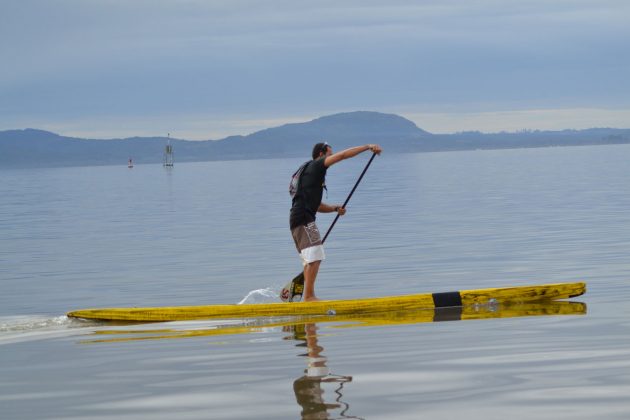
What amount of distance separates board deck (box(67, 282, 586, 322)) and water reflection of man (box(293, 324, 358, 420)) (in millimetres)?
1690

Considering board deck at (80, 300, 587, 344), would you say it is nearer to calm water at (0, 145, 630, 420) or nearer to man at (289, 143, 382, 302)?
calm water at (0, 145, 630, 420)

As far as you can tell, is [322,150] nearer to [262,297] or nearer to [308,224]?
[308,224]

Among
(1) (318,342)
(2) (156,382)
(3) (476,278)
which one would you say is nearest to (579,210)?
(3) (476,278)

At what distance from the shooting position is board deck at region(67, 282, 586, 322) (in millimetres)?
14570

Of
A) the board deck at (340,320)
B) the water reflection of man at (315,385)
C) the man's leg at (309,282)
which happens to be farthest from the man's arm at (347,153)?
the water reflection of man at (315,385)

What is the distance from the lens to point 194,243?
3105 cm

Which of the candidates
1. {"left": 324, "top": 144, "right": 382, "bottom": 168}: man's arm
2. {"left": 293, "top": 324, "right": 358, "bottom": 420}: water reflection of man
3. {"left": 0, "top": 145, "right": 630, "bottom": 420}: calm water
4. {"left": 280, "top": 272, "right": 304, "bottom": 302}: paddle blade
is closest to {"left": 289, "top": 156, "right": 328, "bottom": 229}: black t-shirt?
{"left": 324, "top": 144, "right": 382, "bottom": 168}: man's arm

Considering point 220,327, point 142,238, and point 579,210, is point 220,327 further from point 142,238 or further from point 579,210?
point 579,210

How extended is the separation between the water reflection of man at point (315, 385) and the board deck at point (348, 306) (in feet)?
5.54

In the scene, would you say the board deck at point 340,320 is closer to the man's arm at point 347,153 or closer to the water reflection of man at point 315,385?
the water reflection of man at point 315,385

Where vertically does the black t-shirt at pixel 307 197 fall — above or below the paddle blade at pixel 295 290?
above

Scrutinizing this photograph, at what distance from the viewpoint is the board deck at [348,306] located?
14570 mm

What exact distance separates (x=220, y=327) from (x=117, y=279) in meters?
8.86

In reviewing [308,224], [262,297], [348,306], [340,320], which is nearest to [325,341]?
[340,320]
